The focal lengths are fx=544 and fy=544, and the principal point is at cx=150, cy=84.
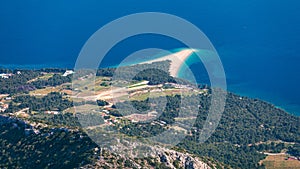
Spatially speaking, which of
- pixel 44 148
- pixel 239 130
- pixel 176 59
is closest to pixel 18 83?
pixel 176 59

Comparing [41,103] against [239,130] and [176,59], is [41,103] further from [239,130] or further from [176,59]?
[176,59]

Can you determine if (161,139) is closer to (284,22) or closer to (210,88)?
(210,88)

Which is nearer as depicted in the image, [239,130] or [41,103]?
[239,130]

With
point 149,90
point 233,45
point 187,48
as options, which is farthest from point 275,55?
point 149,90

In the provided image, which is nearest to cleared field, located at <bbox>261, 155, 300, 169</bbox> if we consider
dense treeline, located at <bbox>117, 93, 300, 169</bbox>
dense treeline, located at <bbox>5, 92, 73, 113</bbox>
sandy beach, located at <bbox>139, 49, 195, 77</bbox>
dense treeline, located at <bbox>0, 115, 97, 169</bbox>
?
dense treeline, located at <bbox>117, 93, 300, 169</bbox>

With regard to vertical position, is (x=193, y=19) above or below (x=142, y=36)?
above

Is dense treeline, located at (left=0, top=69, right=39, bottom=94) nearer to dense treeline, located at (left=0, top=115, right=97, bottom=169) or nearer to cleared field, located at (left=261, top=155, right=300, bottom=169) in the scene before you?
dense treeline, located at (left=0, top=115, right=97, bottom=169)

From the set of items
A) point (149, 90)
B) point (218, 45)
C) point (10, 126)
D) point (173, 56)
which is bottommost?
point (10, 126)

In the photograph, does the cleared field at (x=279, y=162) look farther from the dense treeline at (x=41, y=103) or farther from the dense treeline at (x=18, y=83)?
the dense treeline at (x=18, y=83)
